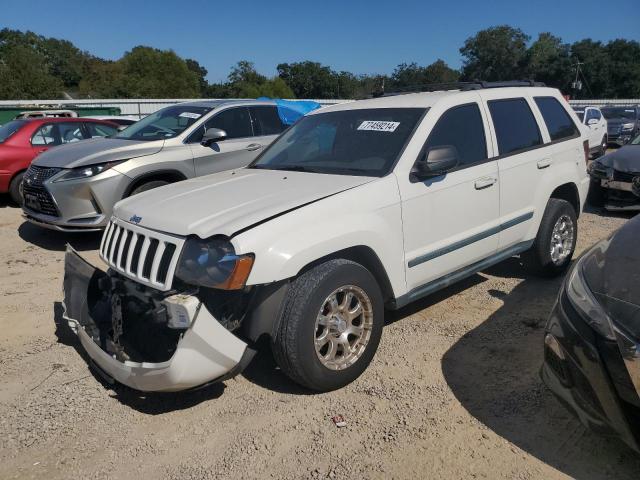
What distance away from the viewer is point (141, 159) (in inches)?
257

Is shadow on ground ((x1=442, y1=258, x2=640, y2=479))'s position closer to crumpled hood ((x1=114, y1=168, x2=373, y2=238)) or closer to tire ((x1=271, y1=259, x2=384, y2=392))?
tire ((x1=271, y1=259, x2=384, y2=392))

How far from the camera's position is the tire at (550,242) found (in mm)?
4867

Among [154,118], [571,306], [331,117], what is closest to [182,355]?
[571,306]

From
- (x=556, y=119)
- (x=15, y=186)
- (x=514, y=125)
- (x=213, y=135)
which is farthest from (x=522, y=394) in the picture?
(x=15, y=186)

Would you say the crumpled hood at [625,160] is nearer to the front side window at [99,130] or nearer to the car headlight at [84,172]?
the car headlight at [84,172]

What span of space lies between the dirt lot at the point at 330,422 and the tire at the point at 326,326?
0.20m

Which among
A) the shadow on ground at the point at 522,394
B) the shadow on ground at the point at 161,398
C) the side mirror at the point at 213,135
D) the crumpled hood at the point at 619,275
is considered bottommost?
the shadow on ground at the point at 522,394

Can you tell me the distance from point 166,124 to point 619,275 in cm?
624

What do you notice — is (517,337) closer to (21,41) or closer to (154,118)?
(154,118)

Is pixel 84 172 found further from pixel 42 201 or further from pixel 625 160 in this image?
pixel 625 160

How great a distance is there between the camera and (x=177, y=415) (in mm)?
3205

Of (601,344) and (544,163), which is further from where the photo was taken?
(544,163)

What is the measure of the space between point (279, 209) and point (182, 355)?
3.25 feet

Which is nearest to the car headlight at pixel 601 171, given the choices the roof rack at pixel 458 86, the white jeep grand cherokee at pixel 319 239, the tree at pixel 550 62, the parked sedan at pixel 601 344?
the roof rack at pixel 458 86
